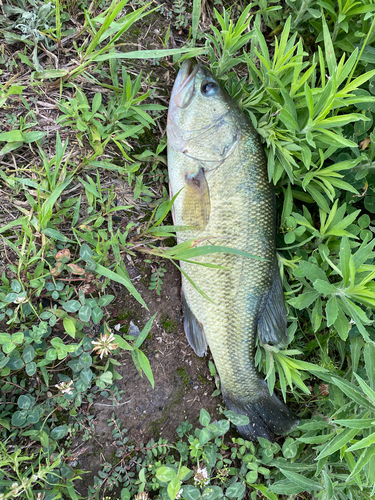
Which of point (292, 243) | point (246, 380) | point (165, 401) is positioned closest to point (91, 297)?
point (165, 401)

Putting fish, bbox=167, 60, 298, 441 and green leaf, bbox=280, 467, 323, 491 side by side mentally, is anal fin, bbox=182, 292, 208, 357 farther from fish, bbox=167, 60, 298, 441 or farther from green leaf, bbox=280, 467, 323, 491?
green leaf, bbox=280, 467, 323, 491

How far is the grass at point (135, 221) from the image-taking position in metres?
2.01

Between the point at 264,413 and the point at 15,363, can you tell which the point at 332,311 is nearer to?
the point at 264,413

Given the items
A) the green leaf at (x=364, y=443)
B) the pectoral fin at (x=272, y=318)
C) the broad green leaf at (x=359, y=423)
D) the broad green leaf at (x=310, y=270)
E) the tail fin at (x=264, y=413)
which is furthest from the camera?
the tail fin at (x=264, y=413)

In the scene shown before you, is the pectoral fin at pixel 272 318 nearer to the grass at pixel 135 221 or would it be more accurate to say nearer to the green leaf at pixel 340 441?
the grass at pixel 135 221

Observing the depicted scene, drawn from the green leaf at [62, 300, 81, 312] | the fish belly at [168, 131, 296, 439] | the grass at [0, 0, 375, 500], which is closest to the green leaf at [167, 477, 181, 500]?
the grass at [0, 0, 375, 500]

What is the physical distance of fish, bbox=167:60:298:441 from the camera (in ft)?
7.73

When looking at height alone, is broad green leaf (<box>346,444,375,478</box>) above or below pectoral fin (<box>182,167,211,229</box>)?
below

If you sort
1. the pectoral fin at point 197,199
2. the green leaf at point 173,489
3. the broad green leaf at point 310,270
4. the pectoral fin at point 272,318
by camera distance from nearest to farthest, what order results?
the green leaf at point 173,489
the broad green leaf at point 310,270
the pectoral fin at point 197,199
the pectoral fin at point 272,318

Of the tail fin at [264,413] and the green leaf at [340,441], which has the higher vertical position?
the green leaf at [340,441]

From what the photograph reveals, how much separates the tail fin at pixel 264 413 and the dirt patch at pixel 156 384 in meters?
0.27

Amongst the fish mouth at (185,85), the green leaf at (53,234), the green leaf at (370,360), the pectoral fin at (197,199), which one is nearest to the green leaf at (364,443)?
the green leaf at (370,360)

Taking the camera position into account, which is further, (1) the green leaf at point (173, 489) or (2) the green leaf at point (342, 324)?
(2) the green leaf at point (342, 324)

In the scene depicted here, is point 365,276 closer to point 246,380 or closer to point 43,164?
point 246,380
